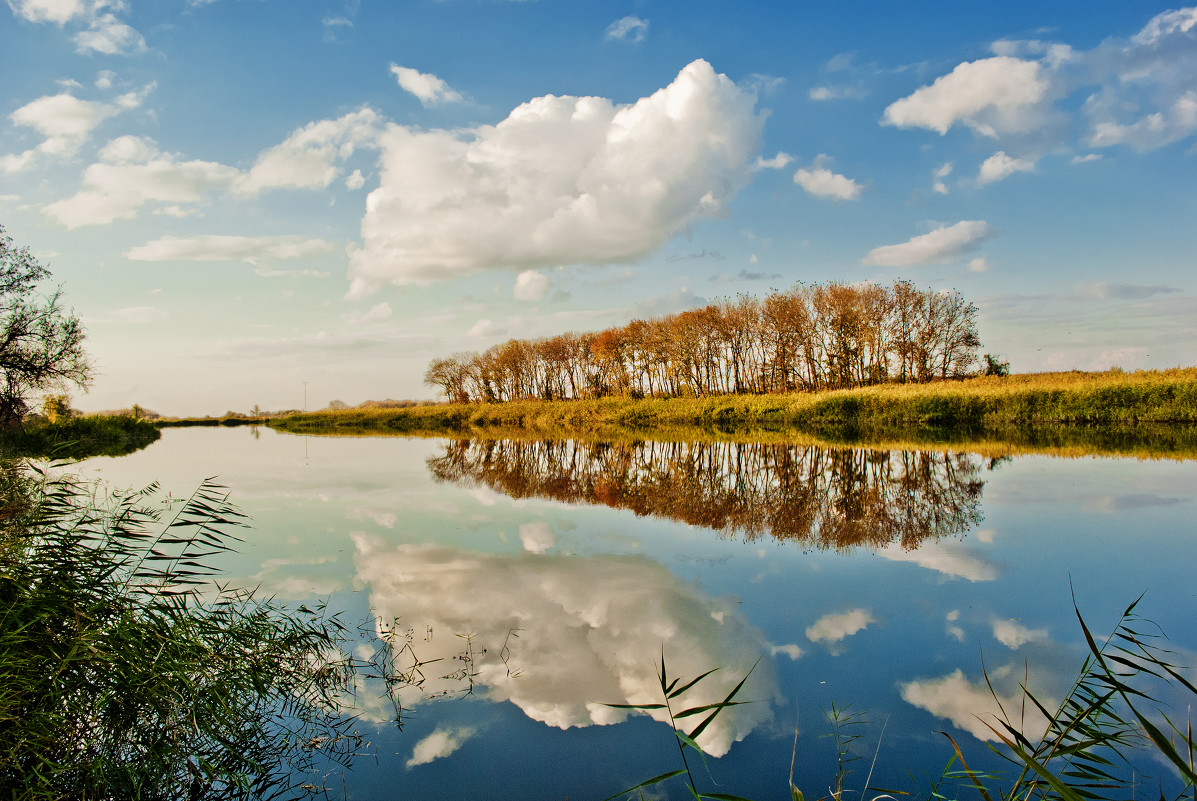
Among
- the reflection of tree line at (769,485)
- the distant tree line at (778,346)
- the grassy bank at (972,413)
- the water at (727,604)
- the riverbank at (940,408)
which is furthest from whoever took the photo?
the distant tree line at (778,346)

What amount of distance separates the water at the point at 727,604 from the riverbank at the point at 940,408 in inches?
575

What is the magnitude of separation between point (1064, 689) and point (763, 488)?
784cm

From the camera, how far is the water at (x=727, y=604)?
10.3ft

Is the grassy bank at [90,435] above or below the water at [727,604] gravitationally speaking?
above

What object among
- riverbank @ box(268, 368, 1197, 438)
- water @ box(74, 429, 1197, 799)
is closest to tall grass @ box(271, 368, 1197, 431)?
riverbank @ box(268, 368, 1197, 438)

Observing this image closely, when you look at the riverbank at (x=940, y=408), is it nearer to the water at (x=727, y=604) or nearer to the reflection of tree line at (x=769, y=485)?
the reflection of tree line at (x=769, y=485)

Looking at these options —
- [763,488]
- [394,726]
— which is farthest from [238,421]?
[394,726]

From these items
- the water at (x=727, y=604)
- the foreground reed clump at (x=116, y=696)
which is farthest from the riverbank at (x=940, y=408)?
the foreground reed clump at (x=116, y=696)

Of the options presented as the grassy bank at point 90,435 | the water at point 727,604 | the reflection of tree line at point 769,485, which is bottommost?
the water at point 727,604

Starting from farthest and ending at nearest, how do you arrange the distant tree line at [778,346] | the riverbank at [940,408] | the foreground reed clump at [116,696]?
the distant tree line at [778,346]
the riverbank at [940,408]
the foreground reed clump at [116,696]

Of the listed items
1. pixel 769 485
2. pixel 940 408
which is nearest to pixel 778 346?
pixel 940 408

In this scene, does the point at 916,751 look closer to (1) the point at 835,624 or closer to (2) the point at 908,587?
(1) the point at 835,624

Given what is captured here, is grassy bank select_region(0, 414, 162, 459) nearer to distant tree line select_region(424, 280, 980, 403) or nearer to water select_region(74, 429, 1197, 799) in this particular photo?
water select_region(74, 429, 1197, 799)

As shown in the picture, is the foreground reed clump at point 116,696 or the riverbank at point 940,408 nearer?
the foreground reed clump at point 116,696
